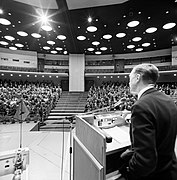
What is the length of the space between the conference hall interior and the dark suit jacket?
245 millimetres

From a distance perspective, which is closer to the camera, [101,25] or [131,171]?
[131,171]

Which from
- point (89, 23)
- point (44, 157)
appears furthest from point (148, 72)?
point (89, 23)

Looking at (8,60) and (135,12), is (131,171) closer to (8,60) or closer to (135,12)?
(135,12)

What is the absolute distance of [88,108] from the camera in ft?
31.9

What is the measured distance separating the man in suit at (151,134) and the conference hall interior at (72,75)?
243 millimetres

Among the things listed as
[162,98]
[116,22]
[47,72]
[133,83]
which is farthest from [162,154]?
[47,72]

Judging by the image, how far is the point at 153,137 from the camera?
0.84m

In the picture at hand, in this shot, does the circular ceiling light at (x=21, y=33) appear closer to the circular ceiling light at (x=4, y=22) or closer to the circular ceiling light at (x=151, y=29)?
the circular ceiling light at (x=4, y=22)

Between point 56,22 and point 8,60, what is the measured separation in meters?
10.0

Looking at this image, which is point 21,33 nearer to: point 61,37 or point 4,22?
point 4,22

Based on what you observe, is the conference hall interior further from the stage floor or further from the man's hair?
the man's hair

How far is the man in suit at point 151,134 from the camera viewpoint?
0.84 meters

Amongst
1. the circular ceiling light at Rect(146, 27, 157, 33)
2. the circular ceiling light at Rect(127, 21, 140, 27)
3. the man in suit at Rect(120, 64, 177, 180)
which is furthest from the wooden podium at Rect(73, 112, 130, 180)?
the circular ceiling light at Rect(146, 27, 157, 33)

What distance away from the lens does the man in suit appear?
0.84m
